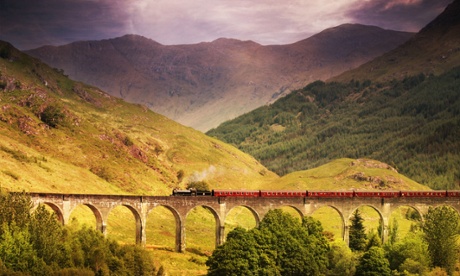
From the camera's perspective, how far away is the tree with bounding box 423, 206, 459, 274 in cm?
9462

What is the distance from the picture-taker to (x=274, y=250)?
8875 centimetres

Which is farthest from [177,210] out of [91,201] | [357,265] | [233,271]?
[357,265]

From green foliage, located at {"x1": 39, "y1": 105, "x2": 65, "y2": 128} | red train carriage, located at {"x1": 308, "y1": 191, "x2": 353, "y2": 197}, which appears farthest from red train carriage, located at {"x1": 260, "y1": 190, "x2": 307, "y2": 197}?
green foliage, located at {"x1": 39, "y1": 105, "x2": 65, "y2": 128}

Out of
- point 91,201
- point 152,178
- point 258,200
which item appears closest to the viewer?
point 91,201

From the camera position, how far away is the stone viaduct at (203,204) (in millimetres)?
96938

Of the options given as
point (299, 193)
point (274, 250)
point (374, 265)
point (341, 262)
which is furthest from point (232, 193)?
point (374, 265)

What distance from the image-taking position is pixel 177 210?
10531cm

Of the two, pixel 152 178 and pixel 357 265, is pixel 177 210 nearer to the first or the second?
pixel 357 265

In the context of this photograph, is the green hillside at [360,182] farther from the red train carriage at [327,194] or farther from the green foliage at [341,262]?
the green foliage at [341,262]

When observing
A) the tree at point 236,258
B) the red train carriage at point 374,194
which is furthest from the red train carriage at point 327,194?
the tree at point 236,258

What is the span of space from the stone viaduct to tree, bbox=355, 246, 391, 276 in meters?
23.9

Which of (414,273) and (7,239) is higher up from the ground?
(7,239)

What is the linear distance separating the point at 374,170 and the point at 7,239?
484 feet

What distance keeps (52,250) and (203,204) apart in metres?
38.0
